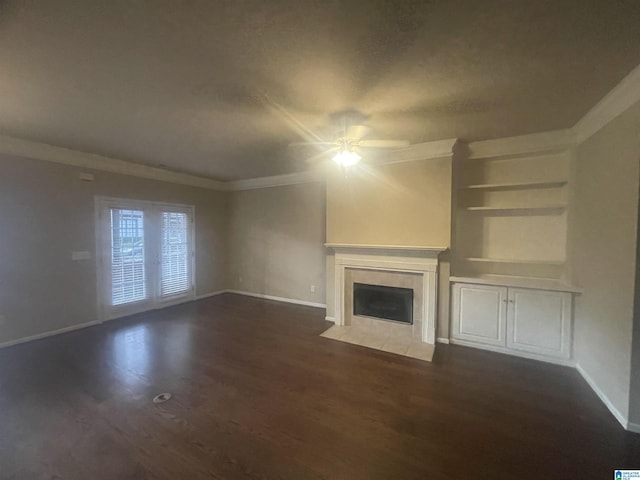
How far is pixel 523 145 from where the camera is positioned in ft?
10.9

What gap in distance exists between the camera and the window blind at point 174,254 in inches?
205

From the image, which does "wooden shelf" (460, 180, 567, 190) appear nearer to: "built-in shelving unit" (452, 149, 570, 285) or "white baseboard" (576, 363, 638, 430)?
"built-in shelving unit" (452, 149, 570, 285)

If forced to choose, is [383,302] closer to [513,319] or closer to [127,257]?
[513,319]

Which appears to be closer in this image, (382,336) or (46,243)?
(46,243)

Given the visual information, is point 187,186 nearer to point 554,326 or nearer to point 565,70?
point 565,70

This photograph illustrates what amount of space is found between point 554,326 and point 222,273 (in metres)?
6.06

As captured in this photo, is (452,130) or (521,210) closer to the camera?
(452,130)

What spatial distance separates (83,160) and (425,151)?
5.03 meters

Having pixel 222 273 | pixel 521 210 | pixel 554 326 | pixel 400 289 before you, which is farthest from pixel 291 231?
pixel 554 326

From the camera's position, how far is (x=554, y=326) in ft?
10.1

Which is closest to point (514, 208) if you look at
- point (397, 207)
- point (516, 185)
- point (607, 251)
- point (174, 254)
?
point (516, 185)

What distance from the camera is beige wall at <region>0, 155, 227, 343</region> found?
3.45 meters

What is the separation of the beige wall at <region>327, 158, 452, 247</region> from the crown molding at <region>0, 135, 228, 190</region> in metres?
3.21

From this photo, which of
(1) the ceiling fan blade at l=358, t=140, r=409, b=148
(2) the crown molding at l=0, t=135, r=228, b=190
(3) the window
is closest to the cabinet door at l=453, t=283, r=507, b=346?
(1) the ceiling fan blade at l=358, t=140, r=409, b=148
